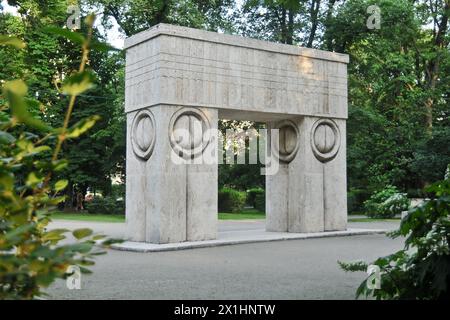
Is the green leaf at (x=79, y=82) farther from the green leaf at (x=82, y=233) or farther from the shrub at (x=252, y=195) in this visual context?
the shrub at (x=252, y=195)

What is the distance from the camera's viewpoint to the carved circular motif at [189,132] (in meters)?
12.3

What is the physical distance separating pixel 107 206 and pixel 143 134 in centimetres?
1725

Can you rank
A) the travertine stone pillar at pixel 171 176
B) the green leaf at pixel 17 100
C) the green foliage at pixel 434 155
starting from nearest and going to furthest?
the green leaf at pixel 17 100 < the travertine stone pillar at pixel 171 176 < the green foliage at pixel 434 155

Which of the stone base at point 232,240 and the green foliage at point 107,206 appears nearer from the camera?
the stone base at point 232,240

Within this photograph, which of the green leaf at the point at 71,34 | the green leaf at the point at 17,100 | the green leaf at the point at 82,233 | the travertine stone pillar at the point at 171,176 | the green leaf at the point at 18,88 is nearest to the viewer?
the green leaf at the point at 17,100

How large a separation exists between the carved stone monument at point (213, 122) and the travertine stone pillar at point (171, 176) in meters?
0.02

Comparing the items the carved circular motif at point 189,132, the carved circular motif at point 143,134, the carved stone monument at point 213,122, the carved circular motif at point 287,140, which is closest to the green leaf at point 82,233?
the carved stone monument at point 213,122

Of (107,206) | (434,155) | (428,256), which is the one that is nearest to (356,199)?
(434,155)

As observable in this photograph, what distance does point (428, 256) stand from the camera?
3.48 m

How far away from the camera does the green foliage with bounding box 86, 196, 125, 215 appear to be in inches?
1152
